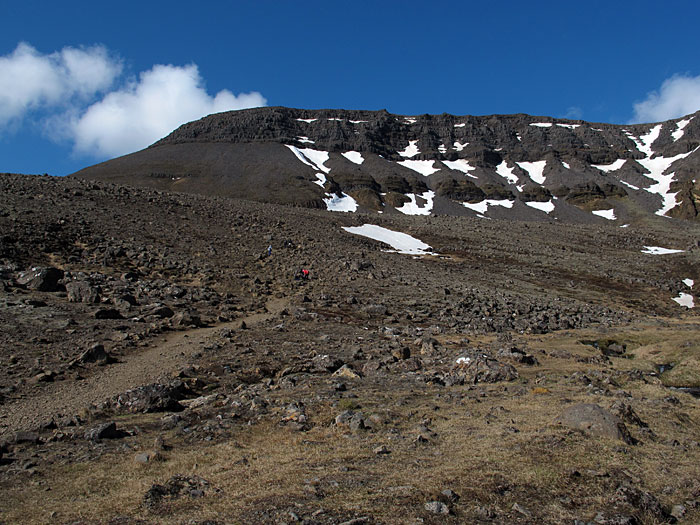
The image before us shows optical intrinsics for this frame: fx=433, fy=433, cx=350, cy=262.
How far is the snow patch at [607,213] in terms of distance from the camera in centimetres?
14438

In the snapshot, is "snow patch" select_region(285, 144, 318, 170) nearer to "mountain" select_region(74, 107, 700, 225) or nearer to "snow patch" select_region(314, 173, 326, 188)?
"mountain" select_region(74, 107, 700, 225)

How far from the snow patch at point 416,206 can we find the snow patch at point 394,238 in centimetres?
7229

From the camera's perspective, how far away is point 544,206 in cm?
15575

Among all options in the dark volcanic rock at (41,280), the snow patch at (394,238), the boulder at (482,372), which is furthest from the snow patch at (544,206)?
the dark volcanic rock at (41,280)

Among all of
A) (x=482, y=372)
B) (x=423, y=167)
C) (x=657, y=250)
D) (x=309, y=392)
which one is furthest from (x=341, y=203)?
(x=309, y=392)

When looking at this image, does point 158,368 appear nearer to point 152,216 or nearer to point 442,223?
point 152,216

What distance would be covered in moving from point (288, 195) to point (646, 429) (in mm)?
127508

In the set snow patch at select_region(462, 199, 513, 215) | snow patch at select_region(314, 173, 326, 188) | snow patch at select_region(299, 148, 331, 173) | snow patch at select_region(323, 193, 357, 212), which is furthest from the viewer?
snow patch at select_region(299, 148, 331, 173)

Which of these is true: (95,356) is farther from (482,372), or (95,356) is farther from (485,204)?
(485,204)

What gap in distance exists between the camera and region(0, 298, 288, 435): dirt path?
35.1 feet

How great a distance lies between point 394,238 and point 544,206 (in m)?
114

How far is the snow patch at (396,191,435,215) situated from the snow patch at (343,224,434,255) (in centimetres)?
7229

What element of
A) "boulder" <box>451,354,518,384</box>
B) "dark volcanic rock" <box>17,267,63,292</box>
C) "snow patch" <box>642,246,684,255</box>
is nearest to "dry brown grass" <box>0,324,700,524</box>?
"boulder" <box>451,354,518,384</box>

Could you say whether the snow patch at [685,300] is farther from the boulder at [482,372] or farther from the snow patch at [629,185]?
the snow patch at [629,185]
